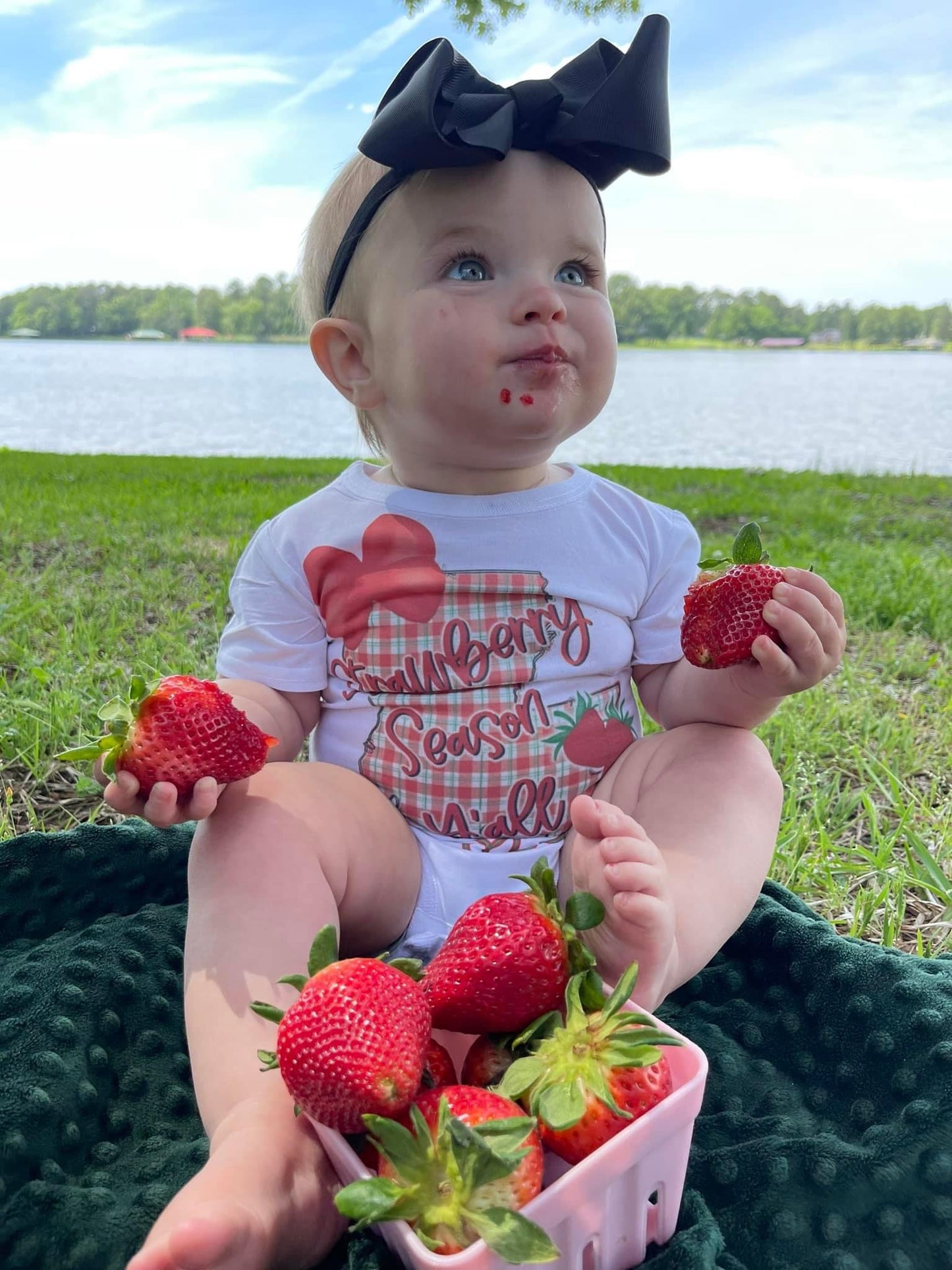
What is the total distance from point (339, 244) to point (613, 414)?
13876 mm

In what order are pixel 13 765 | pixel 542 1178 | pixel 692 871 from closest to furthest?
pixel 542 1178 → pixel 692 871 → pixel 13 765

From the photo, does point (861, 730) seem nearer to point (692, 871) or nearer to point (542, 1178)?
point (692, 871)

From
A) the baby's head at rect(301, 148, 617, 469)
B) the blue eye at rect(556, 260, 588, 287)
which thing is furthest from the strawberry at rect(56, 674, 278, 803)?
the blue eye at rect(556, 260, 588, 287)

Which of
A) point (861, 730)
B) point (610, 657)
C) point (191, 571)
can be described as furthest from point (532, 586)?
point (191, 571)

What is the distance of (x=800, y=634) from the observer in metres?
1.23

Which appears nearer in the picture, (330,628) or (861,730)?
(330,628)

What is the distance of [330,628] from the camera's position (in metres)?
1.52

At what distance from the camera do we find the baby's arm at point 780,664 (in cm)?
124

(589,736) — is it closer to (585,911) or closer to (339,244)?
(585,911)

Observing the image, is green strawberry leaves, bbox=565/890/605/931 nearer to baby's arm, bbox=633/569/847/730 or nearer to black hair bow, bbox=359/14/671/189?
baby's arm, bbox=633/569/847/730

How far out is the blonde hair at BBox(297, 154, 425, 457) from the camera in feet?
4.90

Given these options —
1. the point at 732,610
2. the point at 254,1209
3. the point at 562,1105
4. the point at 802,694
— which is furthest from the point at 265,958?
the point at 802,694

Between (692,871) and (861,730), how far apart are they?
1116 millimetres

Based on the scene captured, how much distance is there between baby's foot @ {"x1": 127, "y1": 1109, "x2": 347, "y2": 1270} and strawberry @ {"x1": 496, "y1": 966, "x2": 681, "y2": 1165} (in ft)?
0.61
